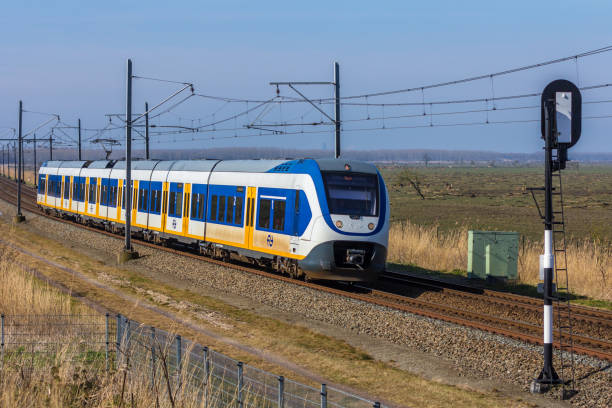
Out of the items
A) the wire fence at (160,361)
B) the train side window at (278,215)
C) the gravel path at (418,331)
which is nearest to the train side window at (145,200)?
Answer: the gravel path at (418,331)

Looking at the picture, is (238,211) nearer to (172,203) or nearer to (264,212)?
(264,212)

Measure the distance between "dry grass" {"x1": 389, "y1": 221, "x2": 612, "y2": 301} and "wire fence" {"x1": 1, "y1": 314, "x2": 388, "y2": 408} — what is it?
13.2 metres

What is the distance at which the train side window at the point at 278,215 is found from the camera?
74.1ft

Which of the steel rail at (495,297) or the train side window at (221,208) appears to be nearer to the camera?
the steel rail at (495,297)

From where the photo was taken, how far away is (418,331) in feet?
54.2

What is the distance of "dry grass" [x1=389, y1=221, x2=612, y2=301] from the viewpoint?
2259 cm

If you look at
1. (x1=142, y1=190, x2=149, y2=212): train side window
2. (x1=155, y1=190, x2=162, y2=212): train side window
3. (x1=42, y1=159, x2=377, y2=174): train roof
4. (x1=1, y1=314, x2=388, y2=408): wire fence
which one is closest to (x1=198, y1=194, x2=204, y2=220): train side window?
(x1=42, y1=159, x2=377, y2=174): train roof

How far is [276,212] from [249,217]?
207 centimetres

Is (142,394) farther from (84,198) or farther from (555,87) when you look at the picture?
(84,198)

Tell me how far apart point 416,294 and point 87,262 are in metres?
13.9

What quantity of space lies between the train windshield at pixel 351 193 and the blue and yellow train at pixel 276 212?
3 centimetres

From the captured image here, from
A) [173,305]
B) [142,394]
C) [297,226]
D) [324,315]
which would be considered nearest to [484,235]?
[297,226]

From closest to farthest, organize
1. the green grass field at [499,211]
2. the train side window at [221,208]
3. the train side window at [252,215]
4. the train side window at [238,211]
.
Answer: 1. the train side window at [252,215]
2. the train side window at [238,211]
3. the train side window at [221,208]
4. the green grass field at [499,211]

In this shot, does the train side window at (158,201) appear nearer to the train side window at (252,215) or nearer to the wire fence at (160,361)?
the train side window at (252,215)
